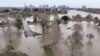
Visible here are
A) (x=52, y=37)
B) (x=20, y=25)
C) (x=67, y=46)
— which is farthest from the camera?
(x=20, y=25)

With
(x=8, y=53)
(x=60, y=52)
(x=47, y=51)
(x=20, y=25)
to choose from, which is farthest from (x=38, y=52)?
(x=20, y=25)

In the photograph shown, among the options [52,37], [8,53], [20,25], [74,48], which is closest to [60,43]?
[52,37]

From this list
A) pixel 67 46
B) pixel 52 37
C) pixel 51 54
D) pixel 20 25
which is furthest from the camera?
pixel 20 25

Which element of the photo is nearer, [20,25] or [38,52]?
[38,52]

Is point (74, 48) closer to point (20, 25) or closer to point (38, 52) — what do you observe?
point (38, 52)

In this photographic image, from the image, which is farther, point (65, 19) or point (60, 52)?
point (65, 19)

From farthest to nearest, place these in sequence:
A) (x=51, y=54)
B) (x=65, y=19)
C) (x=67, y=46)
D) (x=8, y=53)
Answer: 1. (x=65, y=19)
2. (x=67, y=46)
3. (x=51, y=54)
4. (x=8, y=53)

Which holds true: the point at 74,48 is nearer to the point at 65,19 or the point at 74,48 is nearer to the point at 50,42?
the point at 50,42

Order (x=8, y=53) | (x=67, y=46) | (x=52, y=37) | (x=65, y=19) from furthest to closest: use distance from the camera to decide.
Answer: (x=65, y=19)
(x=52, y=37)
(x=67, y=46)
(x=8, y=53)
